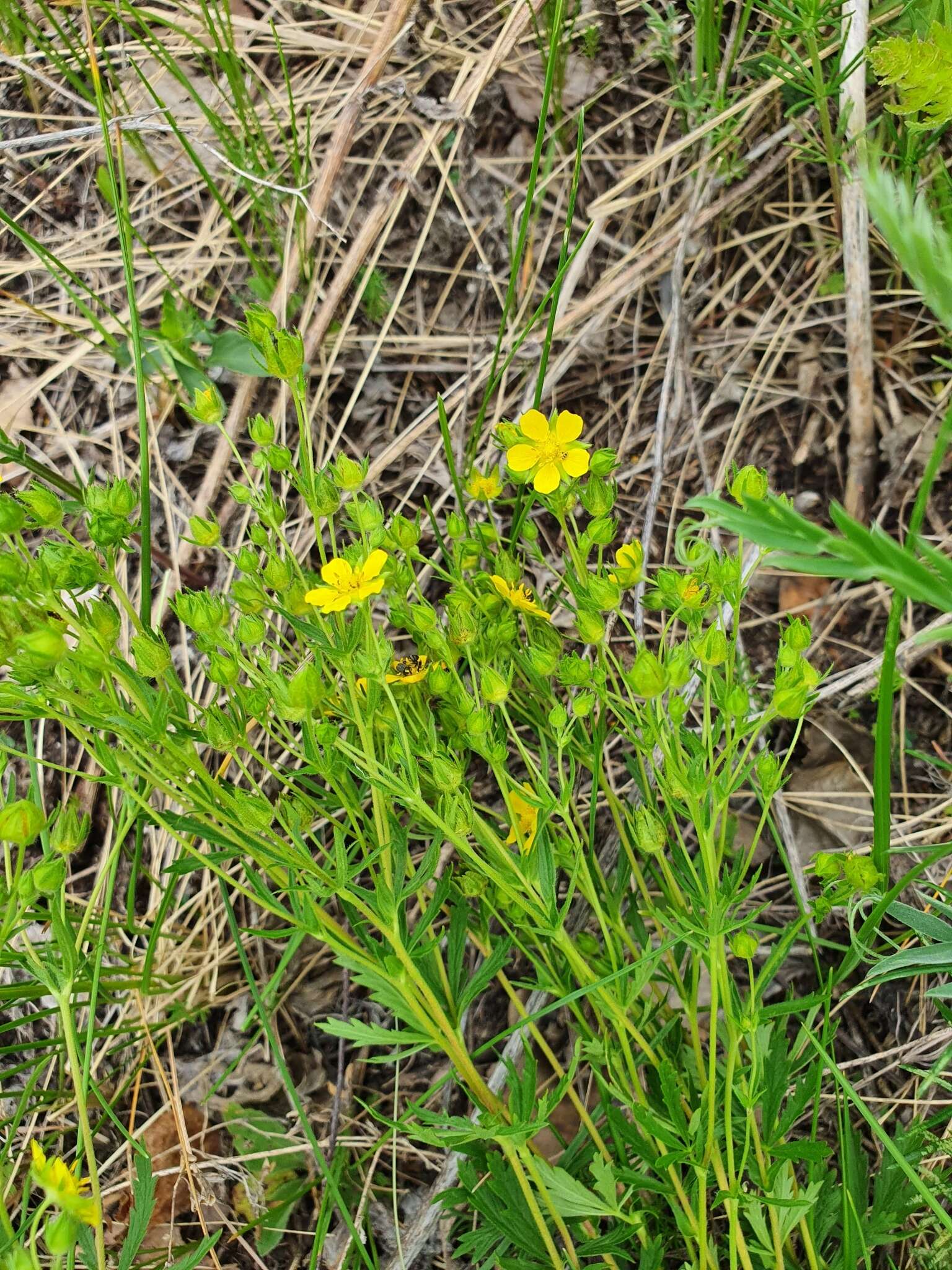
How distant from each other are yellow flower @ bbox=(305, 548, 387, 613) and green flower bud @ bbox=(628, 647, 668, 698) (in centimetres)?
32

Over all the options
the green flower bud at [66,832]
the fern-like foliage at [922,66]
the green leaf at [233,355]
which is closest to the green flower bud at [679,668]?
the green flower bud at [66,832]

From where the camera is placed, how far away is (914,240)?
0.67 meters

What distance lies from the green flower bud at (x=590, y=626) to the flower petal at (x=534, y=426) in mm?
249

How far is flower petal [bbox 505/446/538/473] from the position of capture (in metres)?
1.39

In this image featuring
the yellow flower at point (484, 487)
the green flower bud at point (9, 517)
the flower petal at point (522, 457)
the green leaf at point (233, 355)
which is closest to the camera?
the green flower bud at point (9, 517)

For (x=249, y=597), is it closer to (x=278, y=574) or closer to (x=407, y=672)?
(x=278, y=574)

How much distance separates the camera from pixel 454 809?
124 cm

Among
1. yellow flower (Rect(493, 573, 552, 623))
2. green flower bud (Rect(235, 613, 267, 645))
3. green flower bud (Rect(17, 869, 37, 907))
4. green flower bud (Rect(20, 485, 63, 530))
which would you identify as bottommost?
green flower bud (Rect(17, 869, 37, 907))

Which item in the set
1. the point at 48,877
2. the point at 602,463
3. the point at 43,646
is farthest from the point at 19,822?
the point at 602,463

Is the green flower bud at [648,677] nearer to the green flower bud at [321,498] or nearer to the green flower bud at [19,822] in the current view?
the green flower bud at [321,498]

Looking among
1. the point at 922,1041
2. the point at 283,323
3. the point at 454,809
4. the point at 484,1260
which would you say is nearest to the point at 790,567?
the point at 454,809

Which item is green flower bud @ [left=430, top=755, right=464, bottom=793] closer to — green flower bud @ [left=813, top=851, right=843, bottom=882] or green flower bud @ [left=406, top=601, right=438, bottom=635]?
green flower bud @ [left=406, top=601, right=438, bottom=635]

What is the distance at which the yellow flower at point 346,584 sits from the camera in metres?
1.20

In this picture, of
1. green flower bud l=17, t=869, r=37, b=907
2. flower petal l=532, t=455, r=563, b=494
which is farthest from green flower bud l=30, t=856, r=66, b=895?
flower petal l=532, t=455, r=563, b=494
